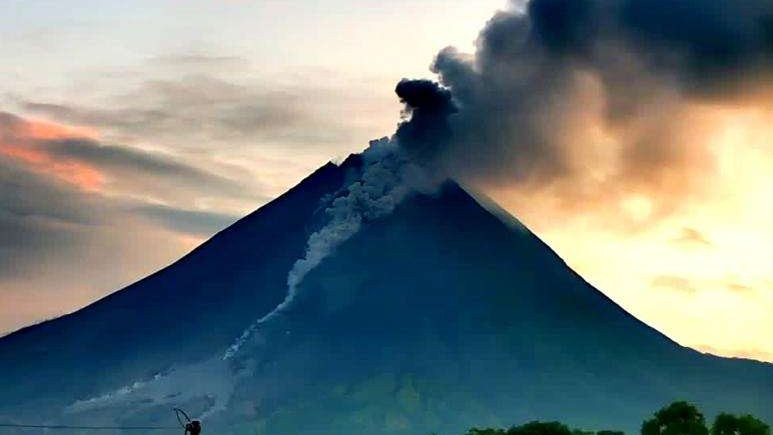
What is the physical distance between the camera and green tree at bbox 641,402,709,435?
5159 centimetres

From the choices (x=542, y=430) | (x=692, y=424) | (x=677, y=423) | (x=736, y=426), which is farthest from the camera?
(x=542, y=430)

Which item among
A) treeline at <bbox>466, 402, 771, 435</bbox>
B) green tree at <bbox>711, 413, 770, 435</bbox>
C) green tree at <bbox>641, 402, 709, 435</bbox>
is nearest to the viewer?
green tree at <bbox>711, 413, 770, 435</bbox>

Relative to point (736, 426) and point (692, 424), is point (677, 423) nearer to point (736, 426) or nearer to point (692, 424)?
point (692, 424)

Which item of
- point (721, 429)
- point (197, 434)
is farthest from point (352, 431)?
point (197, 434)

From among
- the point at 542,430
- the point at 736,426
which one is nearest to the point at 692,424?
the point at 736,426

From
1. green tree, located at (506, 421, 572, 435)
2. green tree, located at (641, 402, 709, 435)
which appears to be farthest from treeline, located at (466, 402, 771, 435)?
green tree, located at (506, 421, 572, 435)

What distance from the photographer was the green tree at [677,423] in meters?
51.6

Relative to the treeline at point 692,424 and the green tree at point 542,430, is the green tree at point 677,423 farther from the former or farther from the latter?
the green tree at point 542,430

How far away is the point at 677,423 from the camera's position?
5194 centimetres

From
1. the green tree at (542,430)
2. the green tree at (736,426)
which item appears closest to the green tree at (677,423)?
the green tree at (736,426)

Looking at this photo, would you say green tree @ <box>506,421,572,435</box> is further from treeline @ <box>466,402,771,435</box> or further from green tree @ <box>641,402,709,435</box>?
treeline @ <box>466,402,771,435</box>

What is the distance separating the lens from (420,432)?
19962 cm

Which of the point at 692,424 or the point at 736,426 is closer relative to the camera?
the point at 736,426

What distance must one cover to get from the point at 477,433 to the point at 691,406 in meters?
13.2
